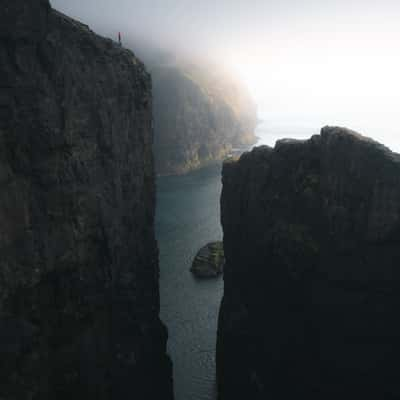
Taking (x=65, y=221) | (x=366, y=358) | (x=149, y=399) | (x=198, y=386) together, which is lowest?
(x=198, y=386)

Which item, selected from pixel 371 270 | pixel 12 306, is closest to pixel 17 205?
pixel 12 306

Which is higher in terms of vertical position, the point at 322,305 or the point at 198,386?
the point at 322,305

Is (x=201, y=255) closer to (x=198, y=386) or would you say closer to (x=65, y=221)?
(x=198, y=386)

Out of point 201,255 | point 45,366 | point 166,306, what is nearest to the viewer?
point 45,366

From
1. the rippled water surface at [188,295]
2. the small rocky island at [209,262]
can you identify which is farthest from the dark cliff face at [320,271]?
the small rocky island at [209,262]

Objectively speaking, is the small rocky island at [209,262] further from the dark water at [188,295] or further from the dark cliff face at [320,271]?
the dark cliff face at [320,271]

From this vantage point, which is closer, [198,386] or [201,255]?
[198,386]

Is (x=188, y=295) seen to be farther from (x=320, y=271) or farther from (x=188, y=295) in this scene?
(x=320, y=271)
